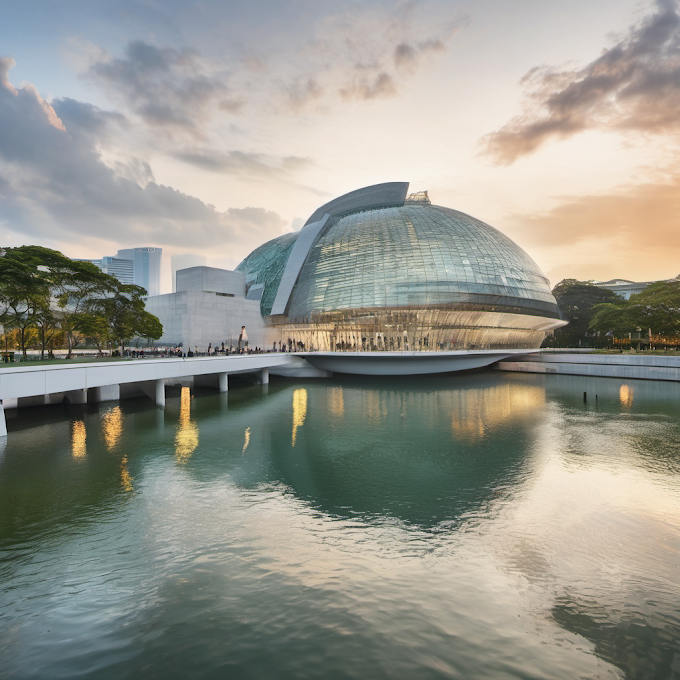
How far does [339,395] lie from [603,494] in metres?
27.6

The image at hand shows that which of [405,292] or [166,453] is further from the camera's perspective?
[405,292]

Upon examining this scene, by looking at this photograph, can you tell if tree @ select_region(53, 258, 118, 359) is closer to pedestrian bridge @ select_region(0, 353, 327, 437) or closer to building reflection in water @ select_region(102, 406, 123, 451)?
pedestrian bridge @ select_region(0, 353, 327, 437)

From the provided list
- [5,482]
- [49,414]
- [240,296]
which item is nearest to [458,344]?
[240,296]

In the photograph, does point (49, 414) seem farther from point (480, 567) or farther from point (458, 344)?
point (458, 344)

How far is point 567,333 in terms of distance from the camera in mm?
98125

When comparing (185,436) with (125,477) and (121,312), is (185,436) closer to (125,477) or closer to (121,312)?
(125,477)

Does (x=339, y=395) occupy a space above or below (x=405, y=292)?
below

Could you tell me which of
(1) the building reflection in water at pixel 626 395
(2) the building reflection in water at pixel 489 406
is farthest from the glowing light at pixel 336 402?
(1) the building reflection in water at pixel 626 395

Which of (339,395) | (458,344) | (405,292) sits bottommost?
(339,395)

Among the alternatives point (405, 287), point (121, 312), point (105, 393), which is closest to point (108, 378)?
point (105, 393)

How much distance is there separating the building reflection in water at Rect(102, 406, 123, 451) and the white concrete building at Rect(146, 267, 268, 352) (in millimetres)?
25975

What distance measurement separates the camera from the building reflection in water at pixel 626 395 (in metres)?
32.6

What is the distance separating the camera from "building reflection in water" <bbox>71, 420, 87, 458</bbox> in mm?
18891

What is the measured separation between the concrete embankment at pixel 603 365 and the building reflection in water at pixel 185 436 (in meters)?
49.7
